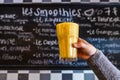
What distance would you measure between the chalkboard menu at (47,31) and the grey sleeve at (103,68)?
0.85m

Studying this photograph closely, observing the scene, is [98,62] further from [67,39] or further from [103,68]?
[67,39]

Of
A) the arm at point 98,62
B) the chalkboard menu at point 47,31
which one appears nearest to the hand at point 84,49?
the arm at point 98,62

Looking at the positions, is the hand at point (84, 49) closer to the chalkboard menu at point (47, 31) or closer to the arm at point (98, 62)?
the arm at point (98, 62)

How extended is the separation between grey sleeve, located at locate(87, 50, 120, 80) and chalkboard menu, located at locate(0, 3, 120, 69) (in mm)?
847

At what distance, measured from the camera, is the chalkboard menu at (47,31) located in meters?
2.15

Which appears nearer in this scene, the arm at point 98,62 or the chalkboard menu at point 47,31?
the arm at point 98,62

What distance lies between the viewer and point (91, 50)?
1.29 meters

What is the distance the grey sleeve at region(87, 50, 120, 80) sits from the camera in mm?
1234

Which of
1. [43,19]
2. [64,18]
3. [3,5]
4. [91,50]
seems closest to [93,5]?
[64,18]

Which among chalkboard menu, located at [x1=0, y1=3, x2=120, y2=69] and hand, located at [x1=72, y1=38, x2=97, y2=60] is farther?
chalkboard menu, located at [x1=0, y1=3, x2=120, y2=69]

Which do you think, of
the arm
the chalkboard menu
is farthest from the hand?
the chalkboard menu

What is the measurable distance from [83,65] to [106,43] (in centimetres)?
25

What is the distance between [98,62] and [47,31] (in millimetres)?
968

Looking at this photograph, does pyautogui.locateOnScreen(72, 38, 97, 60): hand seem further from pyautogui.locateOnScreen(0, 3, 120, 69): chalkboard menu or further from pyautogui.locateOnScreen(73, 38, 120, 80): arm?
pyautogui.locateOnScreen(0, 3, 120, 69): chalkboard menu
